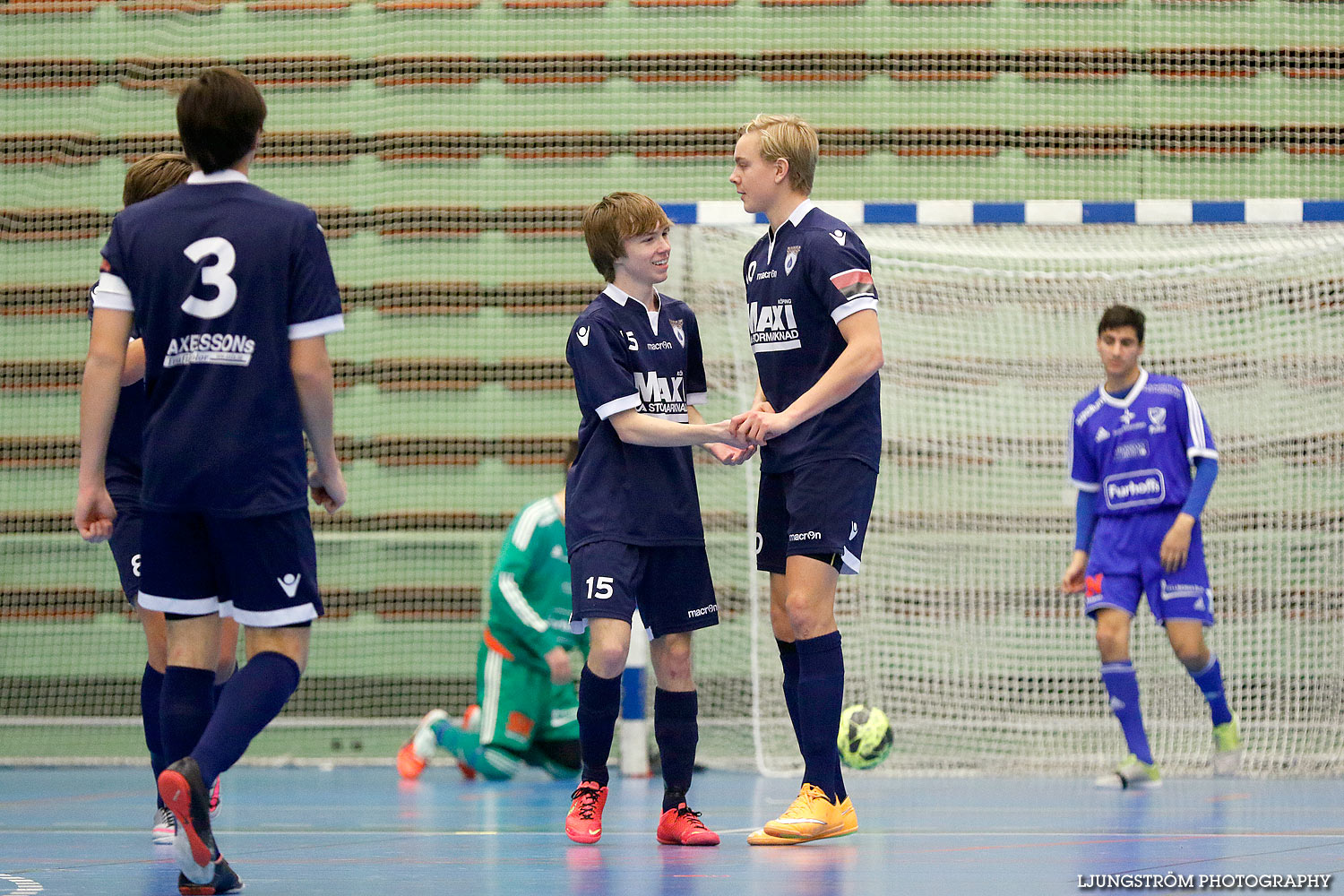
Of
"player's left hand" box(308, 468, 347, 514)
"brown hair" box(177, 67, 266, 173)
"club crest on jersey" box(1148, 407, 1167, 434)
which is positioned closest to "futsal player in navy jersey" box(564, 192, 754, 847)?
"player's left hand" box(308, 468, 347, 514)

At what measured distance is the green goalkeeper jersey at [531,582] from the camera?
629 centimetres

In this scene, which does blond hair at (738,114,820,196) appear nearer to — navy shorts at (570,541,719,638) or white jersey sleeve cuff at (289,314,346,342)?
navy shorts at (570,541,719,638)

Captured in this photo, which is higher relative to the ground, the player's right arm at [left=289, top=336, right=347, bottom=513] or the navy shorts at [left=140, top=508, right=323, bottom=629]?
the player's right arm at [left=289, top=336, right=347, bottom=513]

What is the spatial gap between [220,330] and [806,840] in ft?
6.37

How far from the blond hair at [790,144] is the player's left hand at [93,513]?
1.93m

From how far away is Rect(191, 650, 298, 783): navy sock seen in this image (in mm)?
2799

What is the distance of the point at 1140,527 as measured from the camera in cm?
595

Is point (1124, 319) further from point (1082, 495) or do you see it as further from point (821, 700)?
point (821, 700)

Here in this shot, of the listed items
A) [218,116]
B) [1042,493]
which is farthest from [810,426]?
[1042,493]

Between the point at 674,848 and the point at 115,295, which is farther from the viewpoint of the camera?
the point at 674,848

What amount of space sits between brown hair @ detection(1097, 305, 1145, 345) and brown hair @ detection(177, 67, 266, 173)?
3.89 metres

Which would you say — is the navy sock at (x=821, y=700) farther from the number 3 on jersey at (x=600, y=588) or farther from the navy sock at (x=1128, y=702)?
the navy sock at (x=1128, y=702)

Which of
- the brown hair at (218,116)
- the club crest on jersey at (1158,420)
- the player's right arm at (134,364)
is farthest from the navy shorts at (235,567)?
the club crest on jersey at (1158,420)

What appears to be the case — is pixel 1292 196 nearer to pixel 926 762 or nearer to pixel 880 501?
pixel 880 501
